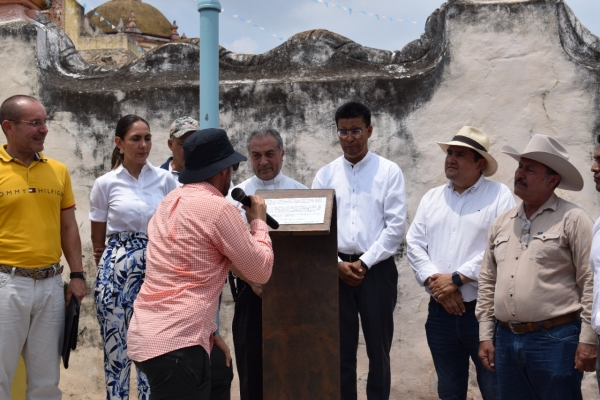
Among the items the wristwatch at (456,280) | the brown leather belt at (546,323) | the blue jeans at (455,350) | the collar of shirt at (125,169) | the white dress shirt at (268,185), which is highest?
the collar of shirt at (125,169)

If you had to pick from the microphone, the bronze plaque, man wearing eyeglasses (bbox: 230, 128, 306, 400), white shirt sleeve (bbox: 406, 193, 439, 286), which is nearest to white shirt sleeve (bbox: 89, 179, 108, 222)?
man wearing eyeglasses (bbox: 230, 128, 306, 400)

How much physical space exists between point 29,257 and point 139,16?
27.3m

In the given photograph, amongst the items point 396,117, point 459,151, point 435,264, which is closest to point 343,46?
point 396,117

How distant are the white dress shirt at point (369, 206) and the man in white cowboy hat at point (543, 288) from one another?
74 cm

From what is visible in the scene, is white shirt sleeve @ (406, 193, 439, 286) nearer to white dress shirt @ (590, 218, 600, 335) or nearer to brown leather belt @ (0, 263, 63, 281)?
white dress shirt @ (590, 218, 600, 335)

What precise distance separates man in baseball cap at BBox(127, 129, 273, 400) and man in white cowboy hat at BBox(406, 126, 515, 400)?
1567 mm

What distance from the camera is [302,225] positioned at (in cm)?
415

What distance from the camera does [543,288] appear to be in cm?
402

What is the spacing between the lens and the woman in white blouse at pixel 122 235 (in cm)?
465

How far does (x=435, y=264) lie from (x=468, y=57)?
1.80m

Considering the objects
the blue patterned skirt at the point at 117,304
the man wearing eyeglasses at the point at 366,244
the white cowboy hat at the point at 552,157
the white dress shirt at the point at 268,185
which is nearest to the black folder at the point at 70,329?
the blue patterned skirt at the point at 117,304

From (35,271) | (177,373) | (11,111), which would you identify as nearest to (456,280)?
(177,373)

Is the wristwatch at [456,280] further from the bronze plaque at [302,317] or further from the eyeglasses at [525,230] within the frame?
the bronze plaque at [302,317]

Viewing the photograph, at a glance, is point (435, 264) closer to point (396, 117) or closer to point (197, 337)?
point (396, 117)
